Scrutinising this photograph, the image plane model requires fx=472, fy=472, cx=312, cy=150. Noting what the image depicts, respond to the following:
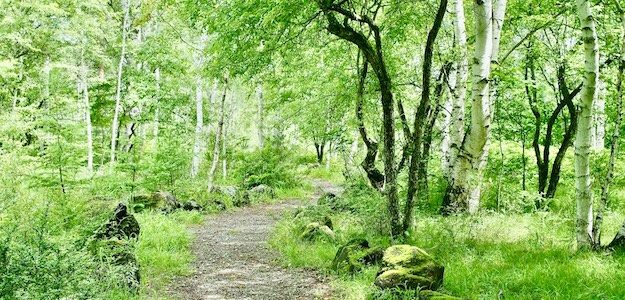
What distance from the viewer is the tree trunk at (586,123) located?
5.39 metres

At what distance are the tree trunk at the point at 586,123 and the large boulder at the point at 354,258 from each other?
2557 millimetres

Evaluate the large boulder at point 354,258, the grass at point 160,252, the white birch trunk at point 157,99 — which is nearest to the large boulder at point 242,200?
the grass at point 160,252

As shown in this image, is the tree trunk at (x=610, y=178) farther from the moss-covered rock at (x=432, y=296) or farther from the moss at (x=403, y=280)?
the moss-covered rock at (x=432, y=296)

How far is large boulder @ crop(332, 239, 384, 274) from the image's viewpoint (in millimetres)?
6539

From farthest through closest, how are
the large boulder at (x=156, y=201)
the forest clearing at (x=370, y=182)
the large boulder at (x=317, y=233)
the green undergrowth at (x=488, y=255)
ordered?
the large boulder at (x=156, y=201) → the large boulder at (x=317, y=233) → the forest clearing at (x=370, y=182) → the green undergrowth at (x=488, y=255)

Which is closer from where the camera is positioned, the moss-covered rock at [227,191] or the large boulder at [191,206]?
the large boulder at [191,206]

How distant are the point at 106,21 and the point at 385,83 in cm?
1328

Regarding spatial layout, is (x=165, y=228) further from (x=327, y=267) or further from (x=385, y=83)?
(x=385, y=83)

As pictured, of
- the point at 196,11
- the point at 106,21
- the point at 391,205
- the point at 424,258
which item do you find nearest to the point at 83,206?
the point at 196,11

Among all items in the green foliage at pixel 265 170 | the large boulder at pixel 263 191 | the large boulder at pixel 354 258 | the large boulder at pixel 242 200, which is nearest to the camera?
the large boulder at pixel 354 258

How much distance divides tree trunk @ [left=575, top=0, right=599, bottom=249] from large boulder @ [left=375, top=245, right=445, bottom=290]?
184 centimetres

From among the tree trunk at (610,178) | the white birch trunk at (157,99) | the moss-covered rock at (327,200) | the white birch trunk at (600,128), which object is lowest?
the moss-covered rock at (327,200)

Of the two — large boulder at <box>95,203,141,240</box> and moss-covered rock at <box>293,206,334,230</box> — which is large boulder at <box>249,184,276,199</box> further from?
large boulder at <box>95,203,141,240</box>

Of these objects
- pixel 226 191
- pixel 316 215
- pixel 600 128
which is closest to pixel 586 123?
pixel 316 215
